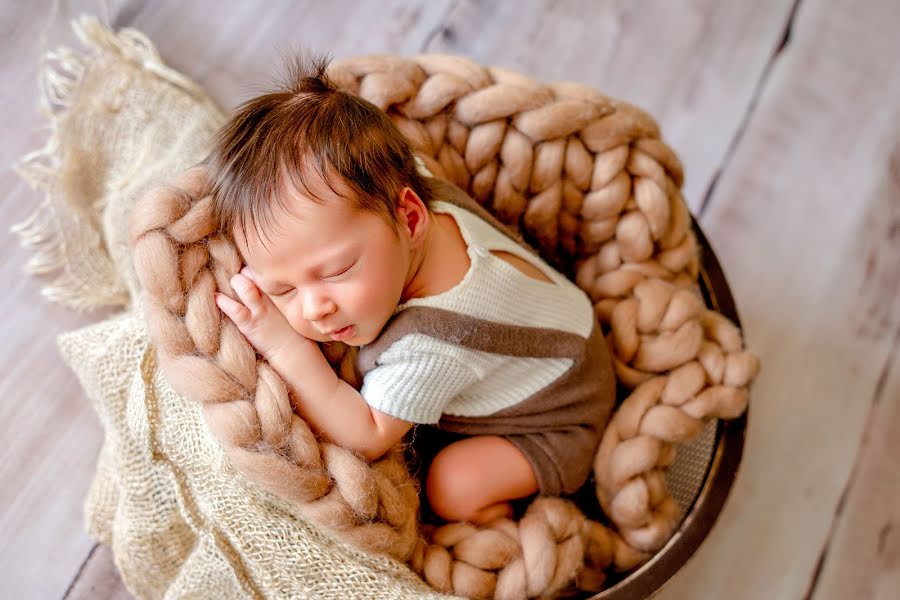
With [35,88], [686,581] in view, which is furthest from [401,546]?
[35,88]

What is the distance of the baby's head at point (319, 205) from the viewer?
66 centimetres

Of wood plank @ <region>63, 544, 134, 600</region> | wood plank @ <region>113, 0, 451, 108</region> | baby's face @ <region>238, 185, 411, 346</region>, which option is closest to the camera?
baby's face @ <region>238, 185, 411, 346</region>

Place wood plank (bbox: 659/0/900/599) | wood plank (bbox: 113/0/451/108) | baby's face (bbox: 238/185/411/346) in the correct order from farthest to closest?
1. wood plank (bbox: 113/0/451/108)
2. wood plank (bbox: 659/0/900/599)
3. baby's face (bbox: 238/185/411/346)

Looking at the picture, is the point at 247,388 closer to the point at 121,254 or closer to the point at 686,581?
the point at 121,254

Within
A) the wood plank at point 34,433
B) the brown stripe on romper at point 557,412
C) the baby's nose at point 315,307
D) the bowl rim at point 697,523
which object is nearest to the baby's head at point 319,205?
the baby's nose at point 315,307

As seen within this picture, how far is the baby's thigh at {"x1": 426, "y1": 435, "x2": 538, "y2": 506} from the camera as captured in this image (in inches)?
32.4

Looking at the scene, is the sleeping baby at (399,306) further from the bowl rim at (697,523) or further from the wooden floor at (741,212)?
the wooden floor at (741,212)

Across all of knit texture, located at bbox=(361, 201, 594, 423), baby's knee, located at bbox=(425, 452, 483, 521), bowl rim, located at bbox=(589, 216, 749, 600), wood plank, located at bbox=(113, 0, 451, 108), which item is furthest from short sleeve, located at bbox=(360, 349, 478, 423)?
wood plank, located at bbox=(113, 0, 451, 108)

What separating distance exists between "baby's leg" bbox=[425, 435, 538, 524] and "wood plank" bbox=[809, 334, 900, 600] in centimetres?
49

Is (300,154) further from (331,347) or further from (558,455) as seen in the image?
(558,455)

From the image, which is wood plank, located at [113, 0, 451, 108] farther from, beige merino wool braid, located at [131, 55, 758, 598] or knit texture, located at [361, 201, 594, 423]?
knit texture, located at [361, 201, 594, 423]

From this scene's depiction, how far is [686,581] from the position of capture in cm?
106

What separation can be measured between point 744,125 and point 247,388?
92 centimetres

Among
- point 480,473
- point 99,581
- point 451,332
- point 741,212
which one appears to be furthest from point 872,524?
point 99,581
